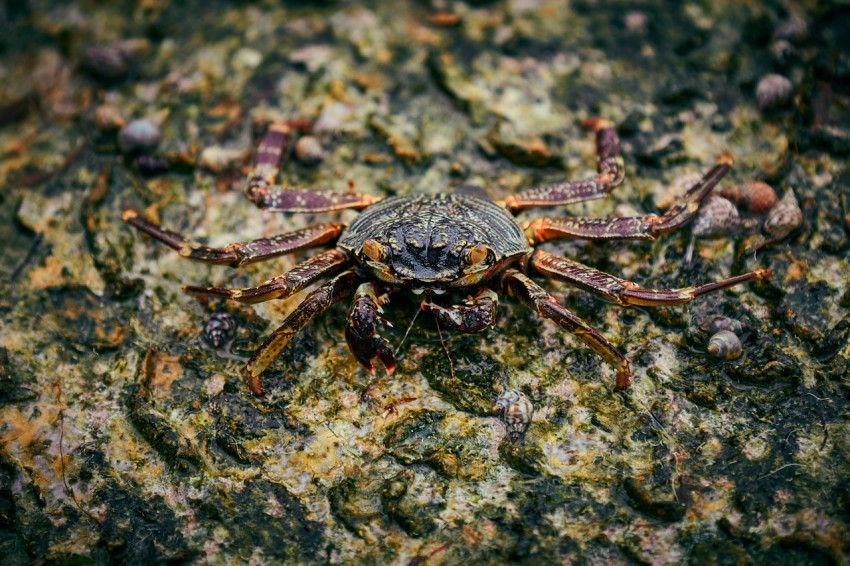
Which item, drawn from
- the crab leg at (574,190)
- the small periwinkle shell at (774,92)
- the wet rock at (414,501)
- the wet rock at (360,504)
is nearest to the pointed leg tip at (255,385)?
the wet rock at (360,504)

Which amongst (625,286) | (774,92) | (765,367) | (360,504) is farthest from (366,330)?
(774,92)

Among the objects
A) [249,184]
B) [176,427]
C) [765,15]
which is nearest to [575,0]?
[765,15]

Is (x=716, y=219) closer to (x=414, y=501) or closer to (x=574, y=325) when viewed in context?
(x=574, y=325)

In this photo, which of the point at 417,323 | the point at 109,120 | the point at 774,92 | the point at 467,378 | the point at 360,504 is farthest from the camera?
the point at 109,120

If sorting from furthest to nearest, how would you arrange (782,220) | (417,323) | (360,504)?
(782,220)
(417,323)
(360,504)

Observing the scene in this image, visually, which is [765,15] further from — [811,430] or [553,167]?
[811,430]

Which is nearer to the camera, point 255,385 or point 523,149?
point 255,385
